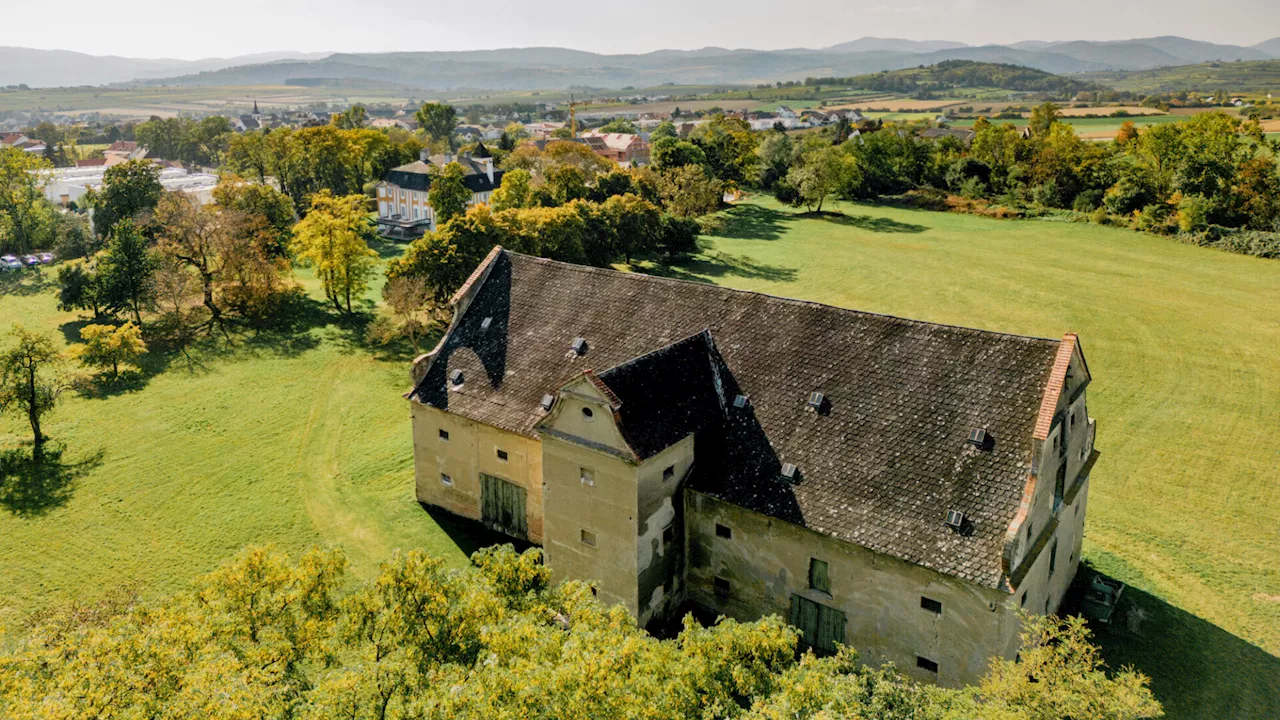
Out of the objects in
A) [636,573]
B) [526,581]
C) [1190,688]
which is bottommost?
[1190,688]

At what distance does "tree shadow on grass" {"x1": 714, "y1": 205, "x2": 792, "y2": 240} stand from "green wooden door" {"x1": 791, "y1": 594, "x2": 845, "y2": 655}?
78483 millimetres

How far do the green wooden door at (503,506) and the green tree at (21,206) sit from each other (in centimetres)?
7925

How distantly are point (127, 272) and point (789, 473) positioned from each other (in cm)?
5636

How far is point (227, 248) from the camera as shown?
64.8 m

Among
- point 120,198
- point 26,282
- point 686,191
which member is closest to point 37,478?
point 120,198

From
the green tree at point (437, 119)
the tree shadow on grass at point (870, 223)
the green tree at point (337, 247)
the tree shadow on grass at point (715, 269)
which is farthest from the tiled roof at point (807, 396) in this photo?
the green tree at point (437, 119)

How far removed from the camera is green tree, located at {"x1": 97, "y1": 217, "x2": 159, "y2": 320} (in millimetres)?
60938

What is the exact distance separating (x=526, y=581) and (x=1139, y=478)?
34642 mm

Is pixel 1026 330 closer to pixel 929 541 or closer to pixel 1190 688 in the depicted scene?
pixel 1190 688

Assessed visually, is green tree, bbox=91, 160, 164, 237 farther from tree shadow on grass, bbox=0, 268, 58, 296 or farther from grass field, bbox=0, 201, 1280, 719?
grass field, bbox=0, 201, 1280, 719

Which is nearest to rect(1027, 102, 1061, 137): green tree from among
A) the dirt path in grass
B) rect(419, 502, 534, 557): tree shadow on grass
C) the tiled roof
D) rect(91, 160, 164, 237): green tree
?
rect(91, 160, 164, 237): green tree

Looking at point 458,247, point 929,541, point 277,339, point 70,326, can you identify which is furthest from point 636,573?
point 70,326

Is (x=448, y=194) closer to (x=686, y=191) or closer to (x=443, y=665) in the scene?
(x=686, y=191)

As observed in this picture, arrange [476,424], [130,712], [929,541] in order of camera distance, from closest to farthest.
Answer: [130,712] < [929,541] < [476,424]
